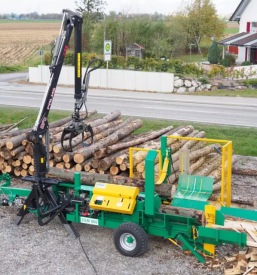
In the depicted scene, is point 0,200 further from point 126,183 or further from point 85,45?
point 85,45

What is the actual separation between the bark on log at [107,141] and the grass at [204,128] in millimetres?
3710

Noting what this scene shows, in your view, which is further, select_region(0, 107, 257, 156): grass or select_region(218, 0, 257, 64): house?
select_region(218, 0, 257, 64): house

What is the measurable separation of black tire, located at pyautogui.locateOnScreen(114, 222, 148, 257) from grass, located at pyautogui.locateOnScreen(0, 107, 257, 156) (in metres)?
8.14

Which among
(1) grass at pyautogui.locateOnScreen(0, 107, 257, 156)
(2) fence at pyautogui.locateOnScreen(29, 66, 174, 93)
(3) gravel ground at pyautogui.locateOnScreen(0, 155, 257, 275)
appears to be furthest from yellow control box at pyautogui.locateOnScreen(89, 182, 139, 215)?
(2) fence at pyautogui.locateOnScreen(29, 66, 174, 93)

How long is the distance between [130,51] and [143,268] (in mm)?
39458

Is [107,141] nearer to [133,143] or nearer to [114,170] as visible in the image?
[133,143]

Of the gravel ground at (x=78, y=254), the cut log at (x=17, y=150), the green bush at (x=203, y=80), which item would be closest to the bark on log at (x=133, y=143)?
the cut log at (x=17, y=150)

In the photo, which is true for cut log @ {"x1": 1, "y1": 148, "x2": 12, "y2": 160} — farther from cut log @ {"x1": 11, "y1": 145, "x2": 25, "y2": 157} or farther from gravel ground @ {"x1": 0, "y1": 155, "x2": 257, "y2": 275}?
gravel ground @ {"x1": 0, "y1": 155, "x2": 257, "y2": 275}

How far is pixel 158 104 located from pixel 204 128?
775 centimetres

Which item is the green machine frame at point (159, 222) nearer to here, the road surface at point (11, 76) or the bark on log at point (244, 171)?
the bark on log at point (244, 171)

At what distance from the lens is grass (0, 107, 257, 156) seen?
16.2m

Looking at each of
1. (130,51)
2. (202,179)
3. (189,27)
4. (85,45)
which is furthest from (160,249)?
(189,27)

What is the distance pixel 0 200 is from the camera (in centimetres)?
1003

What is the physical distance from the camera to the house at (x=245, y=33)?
4366 cm
